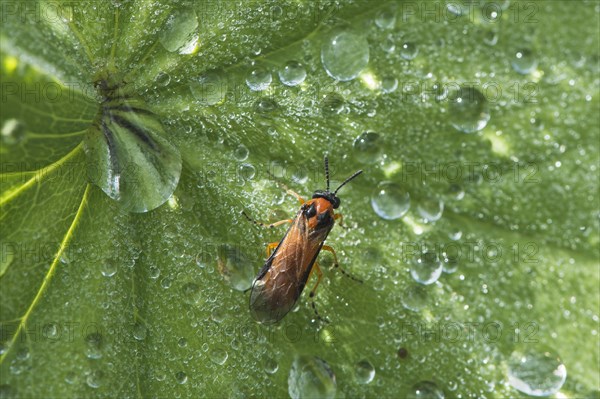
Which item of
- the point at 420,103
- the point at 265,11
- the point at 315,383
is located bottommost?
the point at 315,383

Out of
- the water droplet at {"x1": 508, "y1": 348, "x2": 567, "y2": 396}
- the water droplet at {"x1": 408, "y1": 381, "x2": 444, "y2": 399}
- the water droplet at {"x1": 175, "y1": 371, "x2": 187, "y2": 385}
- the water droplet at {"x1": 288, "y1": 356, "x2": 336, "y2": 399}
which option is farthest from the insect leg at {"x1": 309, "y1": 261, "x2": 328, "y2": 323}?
the water droplet at {"x1": 508, "y1": 348, "x2": 567, "y2": 396}

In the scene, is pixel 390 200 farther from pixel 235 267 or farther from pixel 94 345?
pixel 94 345

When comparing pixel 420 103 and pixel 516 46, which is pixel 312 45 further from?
pixel 516 46

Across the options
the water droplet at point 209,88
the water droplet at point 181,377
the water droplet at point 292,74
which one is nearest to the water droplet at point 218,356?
the water droplet at point 181,377

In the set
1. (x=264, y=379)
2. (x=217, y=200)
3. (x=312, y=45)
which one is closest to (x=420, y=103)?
(x=312, y=45)

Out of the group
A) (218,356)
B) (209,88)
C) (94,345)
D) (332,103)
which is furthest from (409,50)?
(94,345)

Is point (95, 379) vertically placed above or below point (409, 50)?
below
